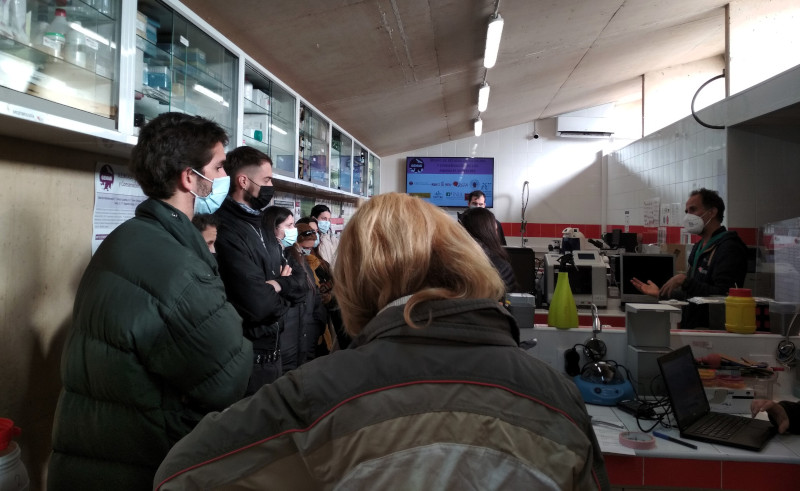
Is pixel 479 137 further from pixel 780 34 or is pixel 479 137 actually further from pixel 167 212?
pixel 167 212

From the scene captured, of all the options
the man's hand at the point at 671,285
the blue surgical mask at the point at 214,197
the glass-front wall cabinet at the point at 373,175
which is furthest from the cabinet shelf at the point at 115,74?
the glass-front wall cabinet at the point at 373,175

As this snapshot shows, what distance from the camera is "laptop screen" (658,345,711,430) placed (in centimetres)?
185

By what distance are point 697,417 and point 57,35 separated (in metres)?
2.52

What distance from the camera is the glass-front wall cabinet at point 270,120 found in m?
3.24

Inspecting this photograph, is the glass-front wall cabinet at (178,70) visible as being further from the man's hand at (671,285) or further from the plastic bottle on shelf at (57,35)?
the man's hand at (671,285)

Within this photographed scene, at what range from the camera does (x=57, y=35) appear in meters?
1.68

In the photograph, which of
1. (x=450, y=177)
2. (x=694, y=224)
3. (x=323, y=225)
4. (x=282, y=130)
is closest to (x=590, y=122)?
(x=450, y=177)

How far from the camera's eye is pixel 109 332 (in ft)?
4.07

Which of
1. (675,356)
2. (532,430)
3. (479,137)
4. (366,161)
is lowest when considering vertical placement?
(675,356)

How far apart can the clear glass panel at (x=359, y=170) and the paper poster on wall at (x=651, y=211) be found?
354cm

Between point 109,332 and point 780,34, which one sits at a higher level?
point 780,34

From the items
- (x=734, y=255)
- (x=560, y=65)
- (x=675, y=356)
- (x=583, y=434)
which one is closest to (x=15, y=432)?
(x=583, y=434)

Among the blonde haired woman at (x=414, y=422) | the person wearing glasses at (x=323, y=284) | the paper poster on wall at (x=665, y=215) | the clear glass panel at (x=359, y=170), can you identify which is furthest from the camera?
the clear glass panel at (x=359, y=170)

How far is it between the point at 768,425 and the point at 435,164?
23.3 feet
